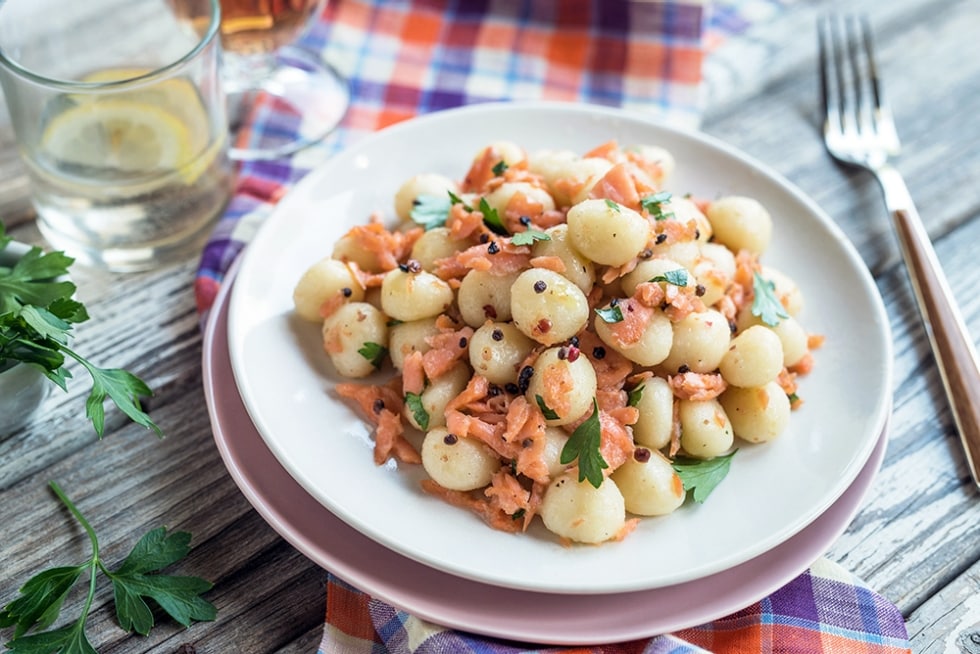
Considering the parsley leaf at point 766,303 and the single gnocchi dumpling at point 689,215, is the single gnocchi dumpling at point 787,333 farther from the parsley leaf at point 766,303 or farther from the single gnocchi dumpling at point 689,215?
the single gnocchi dumpling at point 689,215

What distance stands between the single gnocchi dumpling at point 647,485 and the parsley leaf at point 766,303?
0.36m

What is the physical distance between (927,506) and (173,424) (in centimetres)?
142

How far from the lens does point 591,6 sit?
2826mm

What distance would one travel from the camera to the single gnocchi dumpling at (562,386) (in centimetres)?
153

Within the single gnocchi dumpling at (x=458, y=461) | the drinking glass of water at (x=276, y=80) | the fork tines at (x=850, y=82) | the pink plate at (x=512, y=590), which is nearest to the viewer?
the pink plate at (x=512, y=590)

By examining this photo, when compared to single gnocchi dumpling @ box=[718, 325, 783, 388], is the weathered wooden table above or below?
below

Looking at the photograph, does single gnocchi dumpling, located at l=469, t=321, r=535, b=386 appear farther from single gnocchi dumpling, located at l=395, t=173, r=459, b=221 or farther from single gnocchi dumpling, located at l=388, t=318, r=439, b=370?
single gnocchi dumpling, located at l=395, t=173, r=459, b=221

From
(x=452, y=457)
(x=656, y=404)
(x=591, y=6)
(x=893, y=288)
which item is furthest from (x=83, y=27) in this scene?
(x=893, y=288)

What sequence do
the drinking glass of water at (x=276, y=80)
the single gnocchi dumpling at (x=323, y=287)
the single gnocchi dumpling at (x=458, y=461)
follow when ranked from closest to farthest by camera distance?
1. the single gnocchi dumpling at (x=458, y=461)
2. the single gnocchi dumpling at (x=323, y=287)
3. the drinking glass of water at (x=276, y=80)

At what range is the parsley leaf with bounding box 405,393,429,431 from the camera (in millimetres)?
1648

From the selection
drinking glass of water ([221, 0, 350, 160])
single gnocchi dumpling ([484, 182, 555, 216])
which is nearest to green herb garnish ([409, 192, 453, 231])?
single gnocchi dumpling ([484, 182, 555, 216])

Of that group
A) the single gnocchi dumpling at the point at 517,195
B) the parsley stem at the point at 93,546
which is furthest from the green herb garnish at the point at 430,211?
the parsley stem at the point at 93,546

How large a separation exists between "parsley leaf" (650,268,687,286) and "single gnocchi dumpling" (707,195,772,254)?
31cm

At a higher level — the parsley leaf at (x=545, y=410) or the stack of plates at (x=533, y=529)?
the parsley leaf at (x=545, y=410)
